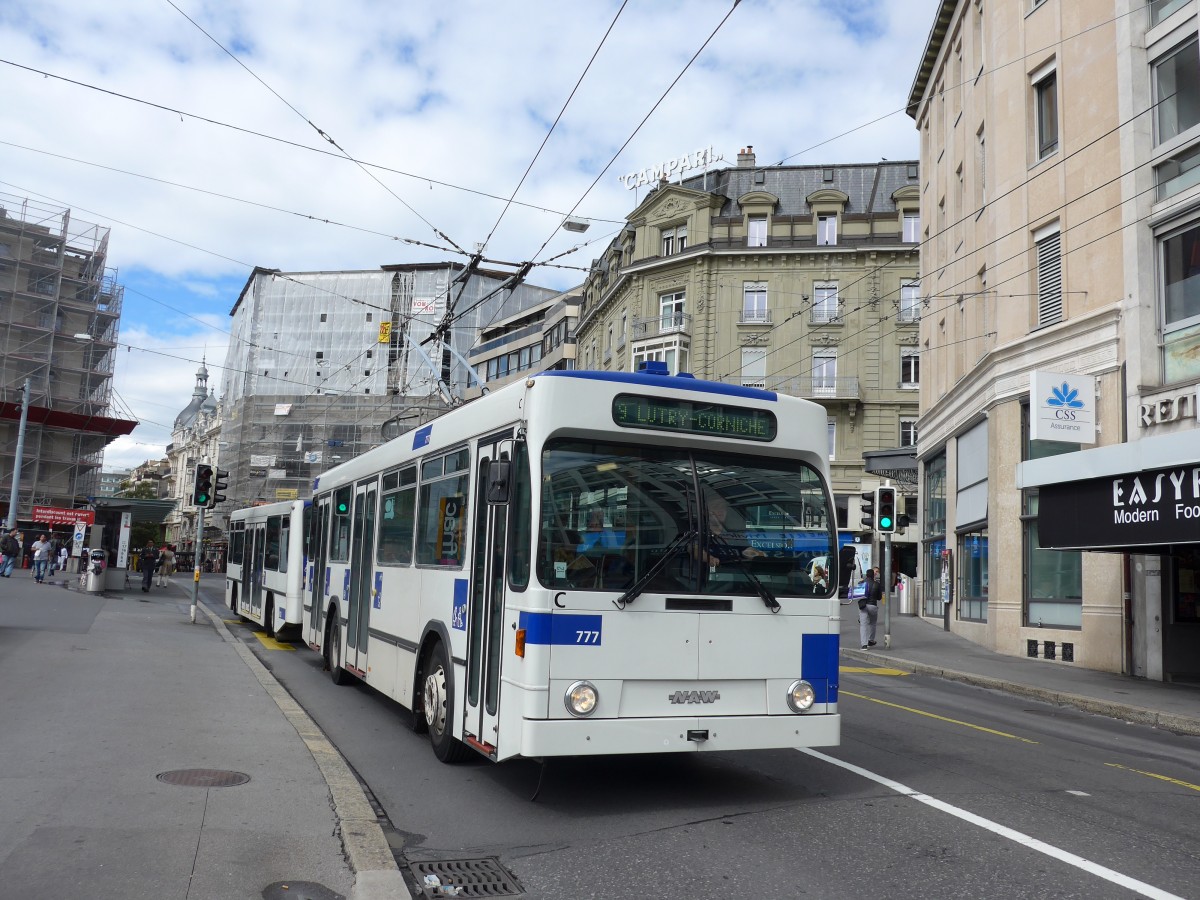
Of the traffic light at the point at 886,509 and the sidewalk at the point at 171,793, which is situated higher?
the traffic light at the point at 886,509

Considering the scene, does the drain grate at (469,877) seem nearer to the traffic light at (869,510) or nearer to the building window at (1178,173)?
Answer: the building window at (1178,173)

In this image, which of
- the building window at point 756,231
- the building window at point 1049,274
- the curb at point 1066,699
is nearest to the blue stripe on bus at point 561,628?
the curb at point 1066,699

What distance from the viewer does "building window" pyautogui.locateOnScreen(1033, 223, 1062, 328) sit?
21344 millimetres

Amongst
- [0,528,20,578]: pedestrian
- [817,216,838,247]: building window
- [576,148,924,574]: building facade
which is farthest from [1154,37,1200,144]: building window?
[0,528,20,578]: pedestrian

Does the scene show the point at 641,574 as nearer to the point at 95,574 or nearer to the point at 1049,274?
the point at 1049,274

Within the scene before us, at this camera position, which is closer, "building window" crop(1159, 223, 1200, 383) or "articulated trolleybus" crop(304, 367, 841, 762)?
"articulated trolleybus" crop(304, 367, 841, 762)

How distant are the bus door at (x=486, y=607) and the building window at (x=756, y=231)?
4231 cm

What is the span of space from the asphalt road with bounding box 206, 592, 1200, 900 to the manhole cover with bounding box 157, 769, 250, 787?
95 cm

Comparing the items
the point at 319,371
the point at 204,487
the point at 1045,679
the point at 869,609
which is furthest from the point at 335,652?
the point at 319,371

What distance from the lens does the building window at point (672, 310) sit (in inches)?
1941

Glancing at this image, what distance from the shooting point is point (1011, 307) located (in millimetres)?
22656

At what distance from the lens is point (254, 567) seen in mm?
21766

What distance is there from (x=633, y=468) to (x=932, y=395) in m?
26.8

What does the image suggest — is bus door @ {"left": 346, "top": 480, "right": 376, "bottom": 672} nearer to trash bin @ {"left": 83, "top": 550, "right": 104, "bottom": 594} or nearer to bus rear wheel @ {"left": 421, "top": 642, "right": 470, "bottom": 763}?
bus rear wheel @ {"left": 421, "top": 642, "right": 470, "bottom": 763}
